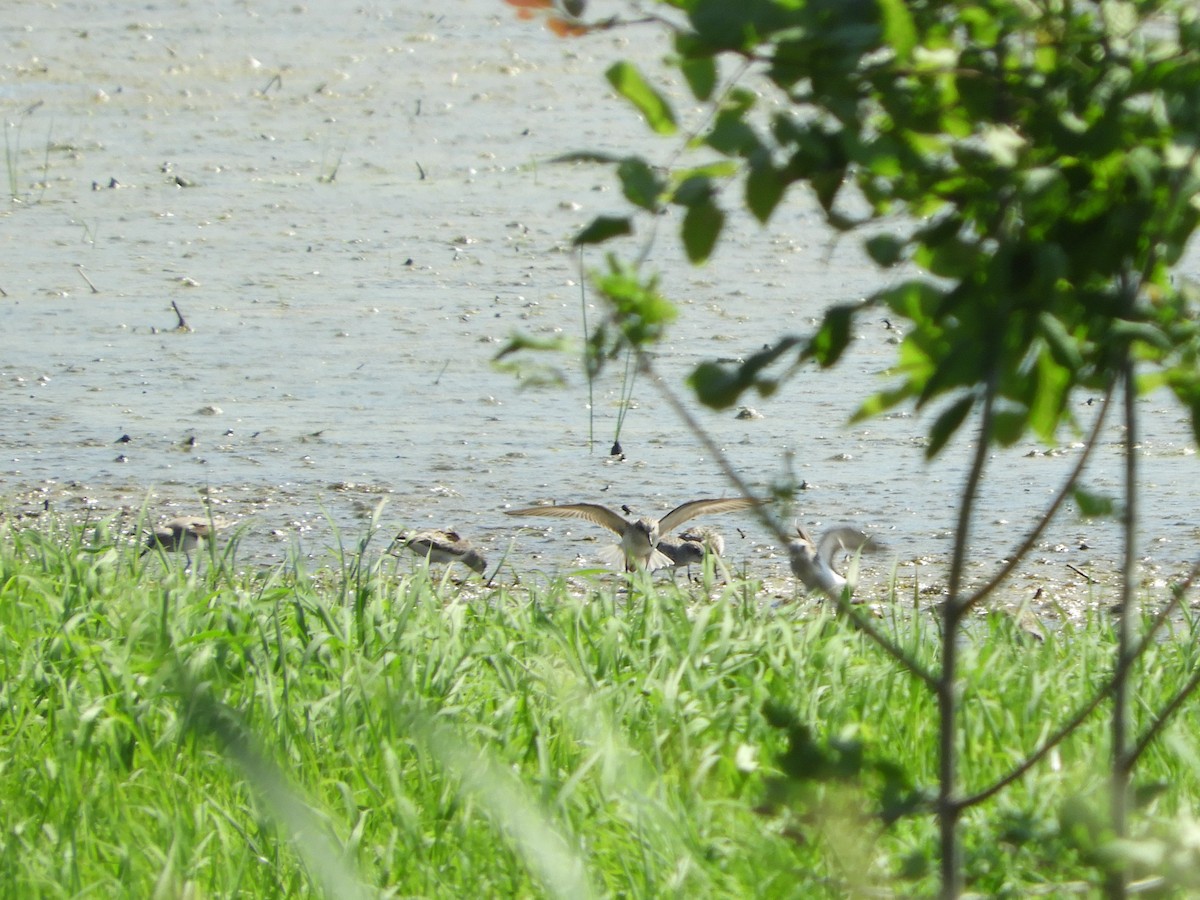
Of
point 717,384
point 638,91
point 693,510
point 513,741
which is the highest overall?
point 638,91

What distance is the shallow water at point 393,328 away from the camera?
4250 millimetres

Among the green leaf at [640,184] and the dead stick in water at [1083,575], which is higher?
the green leaf at [640,184]

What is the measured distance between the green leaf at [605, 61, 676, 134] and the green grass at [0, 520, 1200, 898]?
0.49 m

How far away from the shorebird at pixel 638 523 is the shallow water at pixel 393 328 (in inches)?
4.4

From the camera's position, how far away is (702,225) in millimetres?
1515

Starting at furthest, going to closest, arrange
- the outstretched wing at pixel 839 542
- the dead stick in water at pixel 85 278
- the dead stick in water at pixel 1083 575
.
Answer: the dead stick in water at pixel 85 278
the dead stick in water at pixel 1083 575
the outstretched wing at pixel 839 542

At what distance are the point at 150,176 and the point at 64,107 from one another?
1.34 meters

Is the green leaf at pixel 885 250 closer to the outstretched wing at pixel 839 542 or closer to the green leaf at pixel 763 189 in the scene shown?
the green leaf at pixel 763 189

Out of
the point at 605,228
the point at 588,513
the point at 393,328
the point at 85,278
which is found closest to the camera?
the point at 605,228

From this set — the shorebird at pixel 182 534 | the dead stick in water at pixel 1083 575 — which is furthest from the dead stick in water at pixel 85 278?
the dead stick in water at pixel 1083 575

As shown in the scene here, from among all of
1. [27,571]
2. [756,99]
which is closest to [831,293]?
[27,571]

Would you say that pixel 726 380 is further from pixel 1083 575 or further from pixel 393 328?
pixel 393 328

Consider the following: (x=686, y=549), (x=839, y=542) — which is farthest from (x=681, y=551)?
(x=839, y=542)

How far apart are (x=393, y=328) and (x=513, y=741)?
313 cm
